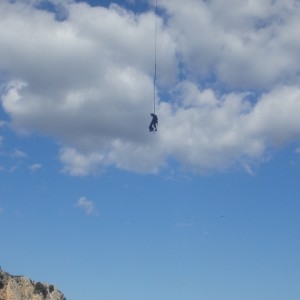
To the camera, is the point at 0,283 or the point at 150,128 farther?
the point at 0,283

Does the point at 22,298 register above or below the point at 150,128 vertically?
below

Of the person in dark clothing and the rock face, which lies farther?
the rock face

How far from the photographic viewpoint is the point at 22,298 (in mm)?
98125

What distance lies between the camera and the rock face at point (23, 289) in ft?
312

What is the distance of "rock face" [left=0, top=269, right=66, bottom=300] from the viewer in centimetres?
9506

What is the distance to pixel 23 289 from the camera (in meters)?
98.9

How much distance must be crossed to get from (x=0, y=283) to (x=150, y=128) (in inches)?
2140

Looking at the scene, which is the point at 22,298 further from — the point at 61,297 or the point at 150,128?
the point at 150,128

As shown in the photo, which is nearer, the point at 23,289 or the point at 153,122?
the point at 153,122

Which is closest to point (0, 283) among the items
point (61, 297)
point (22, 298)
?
A: point (22, 298)

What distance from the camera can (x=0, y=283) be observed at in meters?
94.9

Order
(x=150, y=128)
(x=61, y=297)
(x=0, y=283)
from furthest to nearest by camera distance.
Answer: (x=61, y=297)
(x=0, y=283)
(x=150, y=128)

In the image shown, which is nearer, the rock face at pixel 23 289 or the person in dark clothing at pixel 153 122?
the person in dark clothing at pixel 153 122

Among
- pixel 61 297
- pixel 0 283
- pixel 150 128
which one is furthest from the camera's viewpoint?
pixel 61 297
